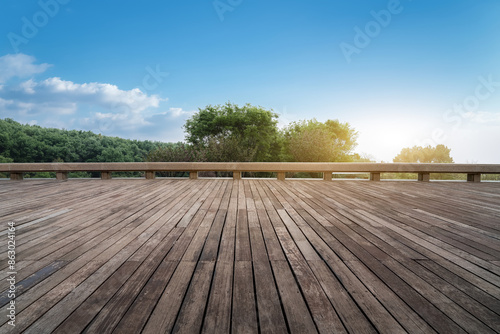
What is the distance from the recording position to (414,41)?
1210cm

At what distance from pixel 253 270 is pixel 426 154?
38366 mm

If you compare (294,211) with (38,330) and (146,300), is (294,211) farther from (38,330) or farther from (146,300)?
(38,330)

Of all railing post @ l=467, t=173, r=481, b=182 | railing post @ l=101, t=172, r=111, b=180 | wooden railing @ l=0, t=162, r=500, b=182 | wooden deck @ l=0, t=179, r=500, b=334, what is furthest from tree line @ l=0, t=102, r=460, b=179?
wooden deck @ l=0, t=179, r=500, b=334

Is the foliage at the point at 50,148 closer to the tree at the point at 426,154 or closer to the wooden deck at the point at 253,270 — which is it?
the wooden deck at the point at 253,270

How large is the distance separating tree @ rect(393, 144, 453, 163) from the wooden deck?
3291 centimetres

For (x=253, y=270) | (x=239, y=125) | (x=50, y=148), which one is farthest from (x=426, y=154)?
(x=50, y=148)

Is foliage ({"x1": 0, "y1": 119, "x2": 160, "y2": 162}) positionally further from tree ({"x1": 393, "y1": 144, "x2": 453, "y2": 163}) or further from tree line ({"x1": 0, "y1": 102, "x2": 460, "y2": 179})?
tree ({"x1": 393, "y1": 144, "x2": 453, "y2": 163})

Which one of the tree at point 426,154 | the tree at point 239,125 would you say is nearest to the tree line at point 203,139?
the tree at point 239,125

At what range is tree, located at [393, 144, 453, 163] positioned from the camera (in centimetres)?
3017

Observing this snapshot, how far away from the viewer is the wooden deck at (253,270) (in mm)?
1071

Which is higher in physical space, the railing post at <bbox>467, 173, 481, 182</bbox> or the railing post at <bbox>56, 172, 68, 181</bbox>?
the railing post at <bbox>467, 173, 481, 182</bbox>

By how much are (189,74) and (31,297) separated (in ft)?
68.0

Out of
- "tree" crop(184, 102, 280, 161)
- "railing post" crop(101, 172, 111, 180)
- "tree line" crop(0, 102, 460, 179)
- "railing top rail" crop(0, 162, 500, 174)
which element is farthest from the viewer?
"tree" crop(184, 102, 280, 161)

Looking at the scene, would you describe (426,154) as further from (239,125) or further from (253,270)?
(253,270)
